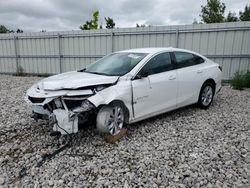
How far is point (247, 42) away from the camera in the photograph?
7.77 m

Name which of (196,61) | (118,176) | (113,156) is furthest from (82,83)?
(196,61)

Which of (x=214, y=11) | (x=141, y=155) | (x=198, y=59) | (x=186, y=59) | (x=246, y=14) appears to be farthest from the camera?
(x=246, y=14)

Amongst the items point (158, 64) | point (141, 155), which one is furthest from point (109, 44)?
point (141, 155)

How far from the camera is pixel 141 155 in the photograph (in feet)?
9.43

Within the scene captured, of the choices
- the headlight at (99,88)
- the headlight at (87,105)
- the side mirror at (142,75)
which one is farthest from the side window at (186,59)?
the headlight at (87,105)

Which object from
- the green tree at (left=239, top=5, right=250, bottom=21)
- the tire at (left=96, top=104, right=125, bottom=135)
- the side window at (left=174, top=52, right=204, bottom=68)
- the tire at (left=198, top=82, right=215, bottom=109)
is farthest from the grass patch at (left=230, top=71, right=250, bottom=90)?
the green tree at (left=239, top=5, right=250, bottom=21)

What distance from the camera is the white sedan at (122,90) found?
9.57 ft

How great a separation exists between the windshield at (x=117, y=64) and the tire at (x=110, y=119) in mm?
637

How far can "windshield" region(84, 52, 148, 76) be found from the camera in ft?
11.8

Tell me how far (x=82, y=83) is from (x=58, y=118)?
0.61 metres

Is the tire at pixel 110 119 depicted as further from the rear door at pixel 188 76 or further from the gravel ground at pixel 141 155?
the rear door at pixel 188 76

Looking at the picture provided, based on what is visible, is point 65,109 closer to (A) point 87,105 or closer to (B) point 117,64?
(A) point 87,105

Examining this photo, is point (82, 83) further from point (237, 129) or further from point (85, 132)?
point (237, 129)

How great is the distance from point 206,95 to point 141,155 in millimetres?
2818
